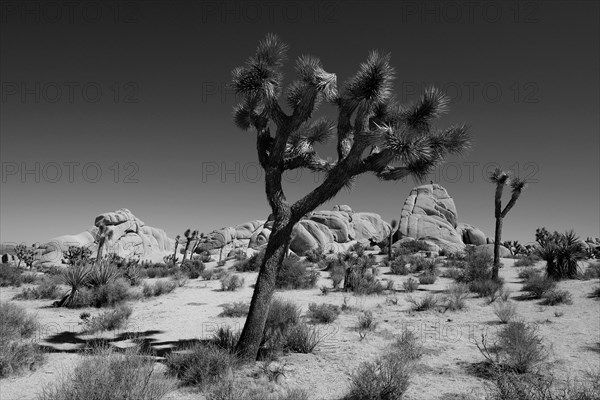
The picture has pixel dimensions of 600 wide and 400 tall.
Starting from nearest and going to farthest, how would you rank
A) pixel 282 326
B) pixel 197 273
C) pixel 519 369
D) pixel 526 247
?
pixel 519 369 → pixel 282 326 → pixel 197 273 → pixel 526 247

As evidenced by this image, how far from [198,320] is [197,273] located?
36.6 ft

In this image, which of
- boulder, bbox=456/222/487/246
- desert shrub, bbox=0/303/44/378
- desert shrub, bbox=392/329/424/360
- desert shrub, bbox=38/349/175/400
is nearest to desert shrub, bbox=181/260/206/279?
desert shrub, bbox=0/303/44/378

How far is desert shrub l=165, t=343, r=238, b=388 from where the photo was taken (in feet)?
17.2

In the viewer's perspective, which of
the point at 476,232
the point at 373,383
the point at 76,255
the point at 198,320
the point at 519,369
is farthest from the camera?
the point at 476,232

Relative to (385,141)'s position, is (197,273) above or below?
below

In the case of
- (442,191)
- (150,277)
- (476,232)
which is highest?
(442,191)

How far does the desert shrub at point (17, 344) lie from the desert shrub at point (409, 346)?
680 cm

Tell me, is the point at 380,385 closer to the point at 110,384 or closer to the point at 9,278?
the point at 110,384

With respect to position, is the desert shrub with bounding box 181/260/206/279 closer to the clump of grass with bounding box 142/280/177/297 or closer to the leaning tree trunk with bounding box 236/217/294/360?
the clump of grass with bounding box 142/280/177/297

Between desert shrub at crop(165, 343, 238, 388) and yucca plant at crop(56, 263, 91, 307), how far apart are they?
7686 millimetres

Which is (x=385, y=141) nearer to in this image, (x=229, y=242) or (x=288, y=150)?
(x=288, y=150)

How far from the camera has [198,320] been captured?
10.0 meters

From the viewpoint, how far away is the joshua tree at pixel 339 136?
6641mm

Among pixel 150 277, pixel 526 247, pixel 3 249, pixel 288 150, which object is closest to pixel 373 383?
pixel 288 150
